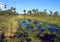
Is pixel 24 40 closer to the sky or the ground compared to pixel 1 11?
closer to the ground

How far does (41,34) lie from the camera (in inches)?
829

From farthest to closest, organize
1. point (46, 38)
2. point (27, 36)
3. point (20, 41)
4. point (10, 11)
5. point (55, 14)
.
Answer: point (55, 14) → point (10, 11) → point (46, 38) → point (27, 36) → point (20, 41)

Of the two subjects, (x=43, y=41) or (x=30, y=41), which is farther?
(x=43, y=41)

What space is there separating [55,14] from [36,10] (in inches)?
393

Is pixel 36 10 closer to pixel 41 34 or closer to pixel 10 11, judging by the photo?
pixel 10 11

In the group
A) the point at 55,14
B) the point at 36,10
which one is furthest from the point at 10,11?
the point at 55,14

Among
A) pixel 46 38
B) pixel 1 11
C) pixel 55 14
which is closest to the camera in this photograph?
pixel 46 38

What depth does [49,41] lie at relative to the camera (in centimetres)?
1950

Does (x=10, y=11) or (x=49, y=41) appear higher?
(x=10, y=11)

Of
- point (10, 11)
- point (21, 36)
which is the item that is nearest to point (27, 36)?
point (21, 36)

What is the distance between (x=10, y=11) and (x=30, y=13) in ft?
38.7

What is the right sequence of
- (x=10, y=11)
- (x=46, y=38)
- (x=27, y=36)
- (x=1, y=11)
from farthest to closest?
(x=10, y=11) < (x=1, y=11) < (x=46, y=38) < (x=27, y=36)

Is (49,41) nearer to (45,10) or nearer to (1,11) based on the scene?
(1,11)

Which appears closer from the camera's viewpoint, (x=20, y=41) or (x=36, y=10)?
(x=20, y=41)
